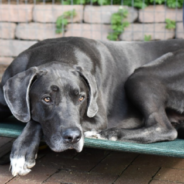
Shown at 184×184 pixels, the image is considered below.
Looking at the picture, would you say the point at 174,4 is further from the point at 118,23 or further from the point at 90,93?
the point at 90,93

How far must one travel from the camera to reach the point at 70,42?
4.03 metres

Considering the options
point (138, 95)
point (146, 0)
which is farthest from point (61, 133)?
point (146, 0)

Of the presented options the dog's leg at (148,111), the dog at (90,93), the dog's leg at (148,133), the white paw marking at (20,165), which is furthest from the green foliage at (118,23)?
the white paw marking at (20,165)

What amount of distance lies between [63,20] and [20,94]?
3741mm

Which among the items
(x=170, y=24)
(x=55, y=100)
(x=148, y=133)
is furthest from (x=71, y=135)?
(x=170, y=24)

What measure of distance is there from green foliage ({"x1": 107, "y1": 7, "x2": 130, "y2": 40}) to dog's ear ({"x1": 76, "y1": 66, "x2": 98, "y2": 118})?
329 cm

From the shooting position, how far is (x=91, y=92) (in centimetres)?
350

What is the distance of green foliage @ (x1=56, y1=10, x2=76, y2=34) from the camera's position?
686 cm

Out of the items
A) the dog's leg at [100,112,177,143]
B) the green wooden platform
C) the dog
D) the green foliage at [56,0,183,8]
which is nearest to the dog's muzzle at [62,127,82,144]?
the dog

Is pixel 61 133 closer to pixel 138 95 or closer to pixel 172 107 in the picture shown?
pixel 138 95

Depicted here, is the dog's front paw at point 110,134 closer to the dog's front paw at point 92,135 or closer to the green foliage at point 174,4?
the dog's front paw at point 92,135

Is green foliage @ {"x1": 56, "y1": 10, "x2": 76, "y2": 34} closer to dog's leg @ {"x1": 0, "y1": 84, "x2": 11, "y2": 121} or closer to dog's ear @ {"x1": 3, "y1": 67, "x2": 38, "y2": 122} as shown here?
dog's leg @ {"x1": 0, "y1": 84, "x2": 11, "y2": 121}

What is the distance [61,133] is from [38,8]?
14.1ft

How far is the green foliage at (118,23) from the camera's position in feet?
21.8
